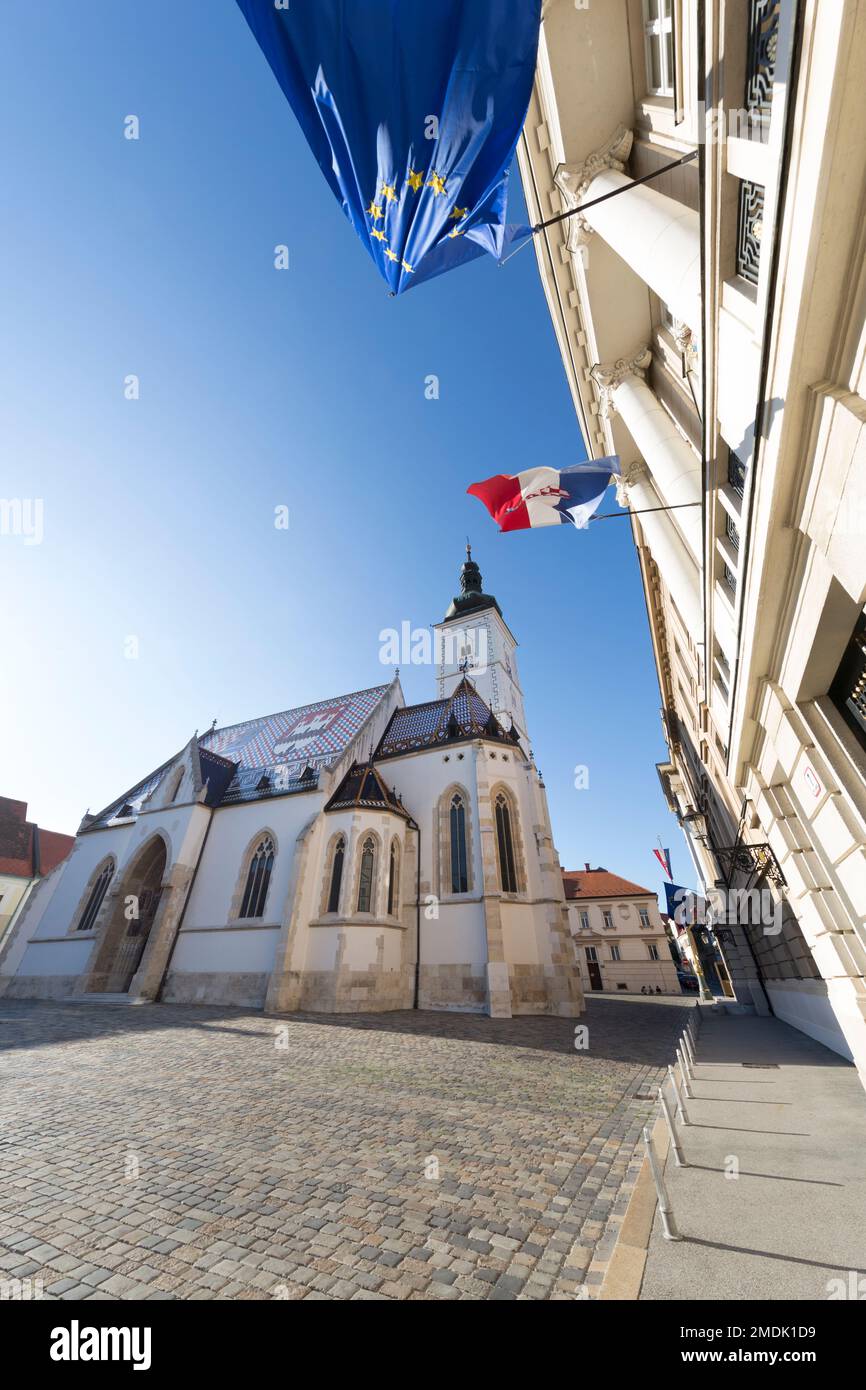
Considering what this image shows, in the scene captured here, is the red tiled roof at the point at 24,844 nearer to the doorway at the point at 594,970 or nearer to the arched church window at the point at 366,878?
the arched church window at the point at 366,878

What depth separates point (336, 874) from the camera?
66.5ft

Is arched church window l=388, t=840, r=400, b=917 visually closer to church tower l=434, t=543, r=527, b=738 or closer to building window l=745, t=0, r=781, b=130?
church tower l=434, t=543, r=527, b=738

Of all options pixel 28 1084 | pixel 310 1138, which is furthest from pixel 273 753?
pixel 310 1138

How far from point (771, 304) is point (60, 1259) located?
795 centimetres

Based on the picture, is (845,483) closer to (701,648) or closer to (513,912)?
(701,648)

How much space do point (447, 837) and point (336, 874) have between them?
480 centimetres

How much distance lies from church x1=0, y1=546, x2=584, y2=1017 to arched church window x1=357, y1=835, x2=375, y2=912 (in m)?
0.08

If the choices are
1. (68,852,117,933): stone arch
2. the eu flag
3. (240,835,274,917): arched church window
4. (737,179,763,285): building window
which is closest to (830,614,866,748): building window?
(737,179,763,285): building window

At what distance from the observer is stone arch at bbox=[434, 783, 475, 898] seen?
20031mm

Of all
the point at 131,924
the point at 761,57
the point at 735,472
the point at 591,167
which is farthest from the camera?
the point at 131,924

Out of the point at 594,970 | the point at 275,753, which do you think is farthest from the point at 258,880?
the point at 594,970

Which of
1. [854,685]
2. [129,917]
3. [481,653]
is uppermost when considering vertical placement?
[481,653]

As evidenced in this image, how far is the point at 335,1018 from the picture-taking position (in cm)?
1608

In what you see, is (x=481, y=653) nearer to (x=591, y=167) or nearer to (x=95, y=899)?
(x=95, y=899)
